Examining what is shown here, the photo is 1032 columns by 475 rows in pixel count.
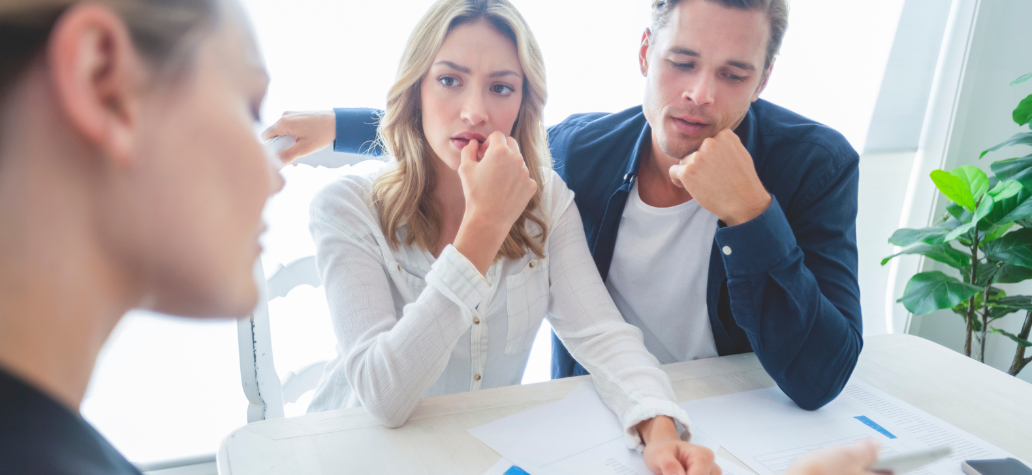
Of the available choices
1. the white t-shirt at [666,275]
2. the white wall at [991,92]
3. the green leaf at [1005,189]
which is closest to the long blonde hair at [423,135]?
the white t-shirt at [666,275]

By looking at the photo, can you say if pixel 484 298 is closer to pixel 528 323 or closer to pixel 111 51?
pixel 528 323

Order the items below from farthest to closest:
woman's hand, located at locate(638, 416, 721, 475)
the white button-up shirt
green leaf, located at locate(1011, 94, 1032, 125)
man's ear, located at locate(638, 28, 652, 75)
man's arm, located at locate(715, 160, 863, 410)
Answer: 1. green leaf, located at locate(1011, 94, 1032, 125)
2. man's ear, located at locate(638, 28, 652, 75)
3. man's arm, located at locate(715, 160, 863, 410)
4. the white button-up shirt
5. woman's hand, located at locate(638, 416, 721, 475)

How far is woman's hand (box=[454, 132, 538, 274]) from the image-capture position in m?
0.97

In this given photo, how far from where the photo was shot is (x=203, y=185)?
279 mm

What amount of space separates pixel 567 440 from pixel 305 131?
2.82 ft

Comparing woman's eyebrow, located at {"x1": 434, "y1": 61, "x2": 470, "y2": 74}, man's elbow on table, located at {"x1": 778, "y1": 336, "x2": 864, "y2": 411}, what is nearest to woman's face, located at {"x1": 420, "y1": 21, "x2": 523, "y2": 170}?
woman's eyebrow, located at {"x1": 434, "y1": 61, "x2": 470, "y2": 74}

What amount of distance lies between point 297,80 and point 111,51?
5.54ft

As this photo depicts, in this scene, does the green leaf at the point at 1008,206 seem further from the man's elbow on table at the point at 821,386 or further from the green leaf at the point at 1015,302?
the man's elbow on table at the point at 821,386

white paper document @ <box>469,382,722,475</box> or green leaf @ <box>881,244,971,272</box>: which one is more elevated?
white paper document @ <box>469,382,722,475</box>

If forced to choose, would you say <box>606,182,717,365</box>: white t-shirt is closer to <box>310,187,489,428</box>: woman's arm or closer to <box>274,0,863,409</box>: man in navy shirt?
<box>274,0,863,409</box>: man in navy shirt

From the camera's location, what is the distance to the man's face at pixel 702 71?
1.24m

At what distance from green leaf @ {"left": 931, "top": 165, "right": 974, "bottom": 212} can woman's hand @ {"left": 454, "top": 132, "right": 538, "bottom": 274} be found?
1.91m

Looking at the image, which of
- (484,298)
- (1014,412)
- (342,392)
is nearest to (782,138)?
(1014,412)

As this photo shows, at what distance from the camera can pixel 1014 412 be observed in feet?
3.58
